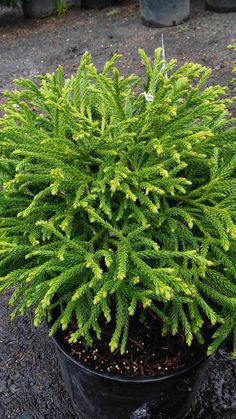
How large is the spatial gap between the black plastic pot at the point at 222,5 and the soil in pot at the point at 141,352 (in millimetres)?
5699

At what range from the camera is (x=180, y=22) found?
251 inches

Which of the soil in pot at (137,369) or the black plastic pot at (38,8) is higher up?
the black plastic pot at (38,8)

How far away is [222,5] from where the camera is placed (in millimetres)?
6453

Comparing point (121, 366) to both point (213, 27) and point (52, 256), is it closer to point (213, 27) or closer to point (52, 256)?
point (52, 256)

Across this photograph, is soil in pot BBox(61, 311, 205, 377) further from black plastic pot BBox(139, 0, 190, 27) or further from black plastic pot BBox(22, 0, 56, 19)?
black plastic pot BBox(22, 0, 56, 19)

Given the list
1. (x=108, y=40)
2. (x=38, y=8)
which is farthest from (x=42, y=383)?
(x=38, y=8)

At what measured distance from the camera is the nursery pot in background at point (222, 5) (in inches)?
251

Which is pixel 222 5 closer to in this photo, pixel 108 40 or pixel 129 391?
pixel 108 40

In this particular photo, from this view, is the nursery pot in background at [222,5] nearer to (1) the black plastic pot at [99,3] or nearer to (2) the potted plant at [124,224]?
(1) the black plastic pot at [99,3]

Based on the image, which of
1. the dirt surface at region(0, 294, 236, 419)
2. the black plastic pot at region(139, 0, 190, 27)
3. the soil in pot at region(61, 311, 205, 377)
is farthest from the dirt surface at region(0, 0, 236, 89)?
the soil in pot at region(61, 311, 205, 377)

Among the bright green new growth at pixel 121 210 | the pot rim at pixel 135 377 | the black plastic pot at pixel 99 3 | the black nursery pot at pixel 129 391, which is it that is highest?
the bright green new growth at pixel 121 210

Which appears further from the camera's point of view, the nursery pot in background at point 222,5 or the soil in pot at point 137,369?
the nursery pot in background at point 222,5

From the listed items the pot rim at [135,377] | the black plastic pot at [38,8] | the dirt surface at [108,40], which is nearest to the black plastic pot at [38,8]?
the black plastic pot at [38,8]

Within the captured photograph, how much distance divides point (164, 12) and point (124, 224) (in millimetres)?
5322
